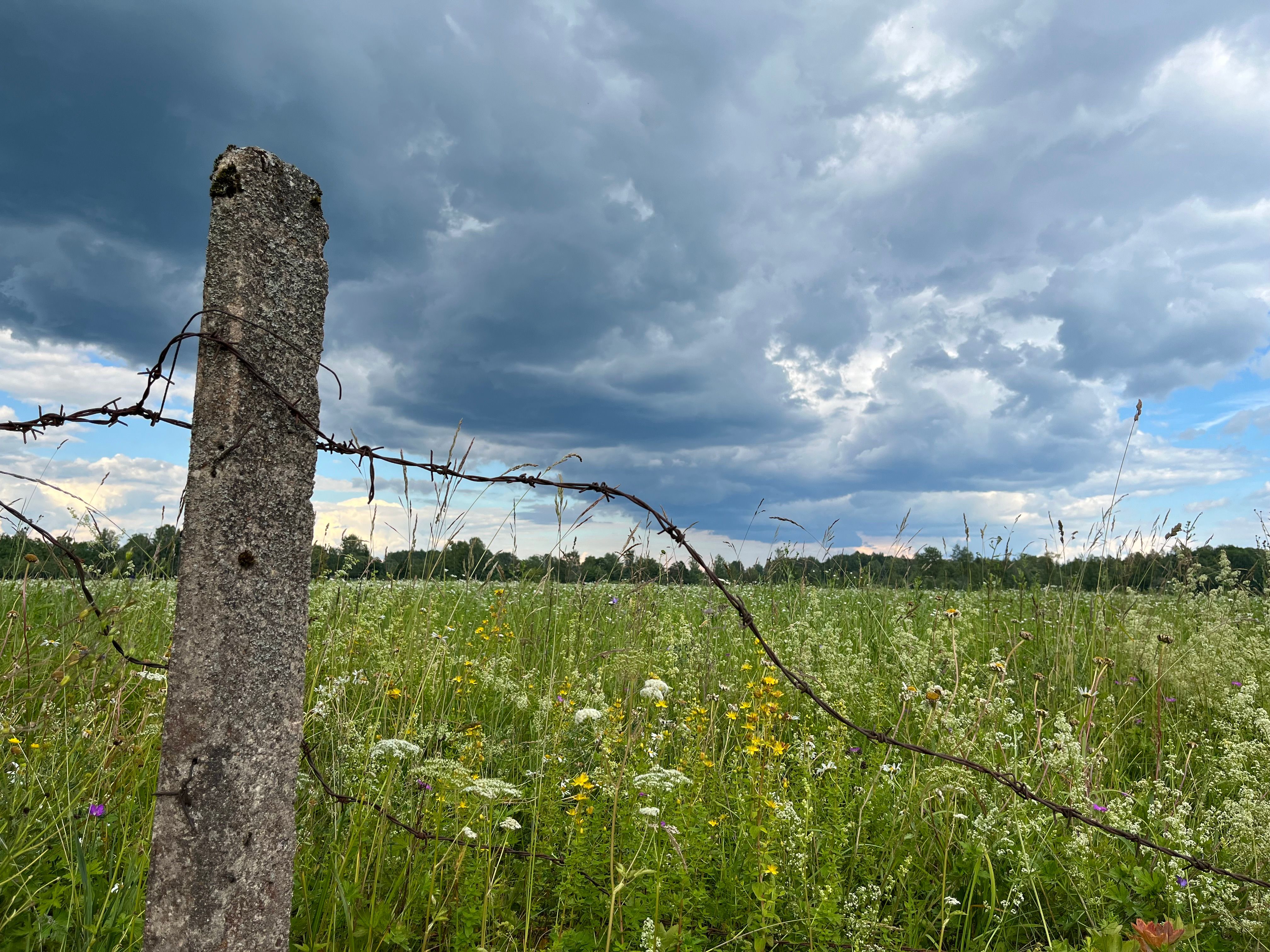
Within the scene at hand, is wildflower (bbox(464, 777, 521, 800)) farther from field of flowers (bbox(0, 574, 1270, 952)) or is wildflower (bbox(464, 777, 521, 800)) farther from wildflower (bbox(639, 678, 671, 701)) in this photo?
wildflower (bbox(639, 678, 671, 701))

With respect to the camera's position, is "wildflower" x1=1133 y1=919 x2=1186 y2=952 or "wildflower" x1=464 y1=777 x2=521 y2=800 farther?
"wildflower" x1=464 y1=777 x2=521 y2=800

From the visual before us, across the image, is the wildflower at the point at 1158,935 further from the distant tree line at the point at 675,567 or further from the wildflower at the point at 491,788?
the distant tree line at the point at 675,567

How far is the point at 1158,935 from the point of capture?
172cm

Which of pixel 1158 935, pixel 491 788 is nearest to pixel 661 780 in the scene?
pixel 491 788

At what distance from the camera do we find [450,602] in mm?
7539

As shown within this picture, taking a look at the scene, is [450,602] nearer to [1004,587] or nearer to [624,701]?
[624,701]

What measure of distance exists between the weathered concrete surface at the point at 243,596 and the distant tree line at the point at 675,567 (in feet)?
7.77

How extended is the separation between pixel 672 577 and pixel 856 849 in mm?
4772

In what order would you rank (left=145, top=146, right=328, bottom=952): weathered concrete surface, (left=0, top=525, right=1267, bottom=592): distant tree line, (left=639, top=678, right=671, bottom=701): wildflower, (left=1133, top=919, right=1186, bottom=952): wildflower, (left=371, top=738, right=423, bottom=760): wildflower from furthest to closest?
(left=0, top=525, right=1267, bottom=592): distant tree line
(left=639, top=678, right=671, bottom=701): wildflower
(left=371, top=738, right=423, bottom=760): wildflower
(left=1133, top=919, right=1186, bottom=952): wildflower
(left=145, top=146, right=328, bottom=952): weathered concrete surface

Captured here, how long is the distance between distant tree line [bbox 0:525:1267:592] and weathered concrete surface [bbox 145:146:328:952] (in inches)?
93.2

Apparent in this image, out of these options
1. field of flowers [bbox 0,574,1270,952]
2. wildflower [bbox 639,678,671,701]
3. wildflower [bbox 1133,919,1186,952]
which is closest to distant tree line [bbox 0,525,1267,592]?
field of flowers [bbox 0,574,1270,952]

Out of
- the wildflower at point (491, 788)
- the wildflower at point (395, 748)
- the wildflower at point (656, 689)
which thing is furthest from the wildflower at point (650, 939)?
the wildflower at point (395, 748)

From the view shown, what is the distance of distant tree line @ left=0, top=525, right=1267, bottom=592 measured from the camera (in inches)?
214

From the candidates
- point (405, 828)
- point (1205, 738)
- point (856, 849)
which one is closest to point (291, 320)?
point (405, 828)
